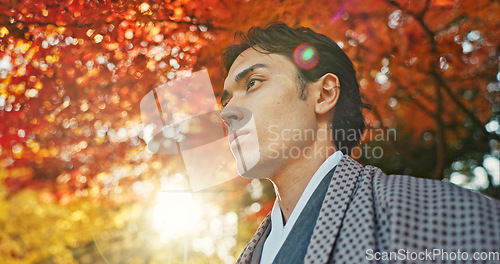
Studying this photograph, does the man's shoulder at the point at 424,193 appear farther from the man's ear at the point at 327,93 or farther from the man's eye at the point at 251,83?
the man's eye at the point at 251,83

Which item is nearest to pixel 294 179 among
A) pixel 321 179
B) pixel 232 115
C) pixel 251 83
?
pixel 321 179

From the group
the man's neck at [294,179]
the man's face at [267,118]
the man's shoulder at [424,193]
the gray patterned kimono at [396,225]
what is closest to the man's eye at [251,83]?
the man's face at [267,118]

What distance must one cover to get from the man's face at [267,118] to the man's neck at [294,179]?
4cm

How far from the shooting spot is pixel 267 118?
2.14 metres

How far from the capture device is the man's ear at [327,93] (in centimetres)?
228

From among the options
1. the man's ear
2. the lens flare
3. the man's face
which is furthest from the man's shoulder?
the lens flare

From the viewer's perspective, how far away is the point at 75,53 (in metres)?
4.20

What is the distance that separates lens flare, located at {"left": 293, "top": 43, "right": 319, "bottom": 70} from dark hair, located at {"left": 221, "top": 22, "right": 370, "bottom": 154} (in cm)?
2

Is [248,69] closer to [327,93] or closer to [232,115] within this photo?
[232,115]

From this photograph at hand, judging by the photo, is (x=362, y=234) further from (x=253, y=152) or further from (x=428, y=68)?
(x=428, y=68)

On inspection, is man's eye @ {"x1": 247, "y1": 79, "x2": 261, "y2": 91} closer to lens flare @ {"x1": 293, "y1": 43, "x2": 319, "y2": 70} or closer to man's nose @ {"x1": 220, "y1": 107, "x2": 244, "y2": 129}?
man's nose @ {"x1": 220, "y1": 107, "x2": 244, "y2": 129}

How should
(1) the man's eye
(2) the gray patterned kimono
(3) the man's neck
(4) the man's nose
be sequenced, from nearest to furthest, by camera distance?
1. (2) the gray patterned kimono
2. (3) the man's neck
3. (4) the man's nose
4. (1) the man's eye

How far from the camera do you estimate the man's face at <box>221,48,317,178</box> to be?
6.90 ft

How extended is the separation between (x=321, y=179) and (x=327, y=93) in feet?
2.07
